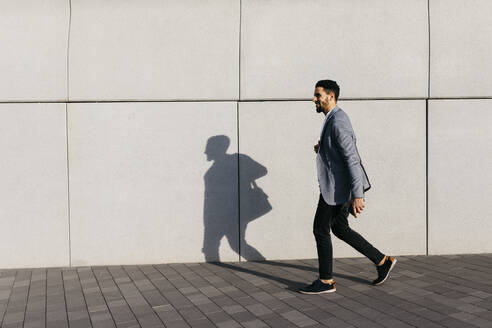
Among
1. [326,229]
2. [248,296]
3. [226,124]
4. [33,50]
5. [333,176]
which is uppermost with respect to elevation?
[33,50]

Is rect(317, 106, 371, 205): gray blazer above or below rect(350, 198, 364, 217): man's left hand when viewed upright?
above

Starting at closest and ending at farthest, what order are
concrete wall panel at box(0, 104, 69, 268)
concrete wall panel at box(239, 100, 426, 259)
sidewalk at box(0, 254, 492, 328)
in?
sidewalk at box(0, 254, 492, 328)
concrete wall panel at box(0, 104, 69, 268)
concrete wall panel at box(239, 100, 426, 259)

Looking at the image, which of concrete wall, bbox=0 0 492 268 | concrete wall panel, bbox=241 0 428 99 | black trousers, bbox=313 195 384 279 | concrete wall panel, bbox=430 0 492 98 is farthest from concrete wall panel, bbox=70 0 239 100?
concrete wall panel, bbox=430 0 492 98

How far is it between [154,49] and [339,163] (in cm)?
262

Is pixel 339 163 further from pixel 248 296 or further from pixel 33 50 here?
pixel 33 50

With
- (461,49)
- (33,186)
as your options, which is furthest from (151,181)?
(461,49)

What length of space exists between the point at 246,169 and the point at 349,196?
169 centimetres

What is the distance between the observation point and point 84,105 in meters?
5.44

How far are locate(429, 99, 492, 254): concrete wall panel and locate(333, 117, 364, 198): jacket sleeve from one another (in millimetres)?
1932

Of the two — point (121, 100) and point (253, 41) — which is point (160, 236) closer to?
point (121, 100)

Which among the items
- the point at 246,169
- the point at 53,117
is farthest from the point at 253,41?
the point at 53,117

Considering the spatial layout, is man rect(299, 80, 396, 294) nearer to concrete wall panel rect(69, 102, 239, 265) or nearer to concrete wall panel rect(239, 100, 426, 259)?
concrete wall panel rect(239, 100, 426, 259)

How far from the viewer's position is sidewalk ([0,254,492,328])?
3555 mm

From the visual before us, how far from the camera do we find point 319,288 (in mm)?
4160
